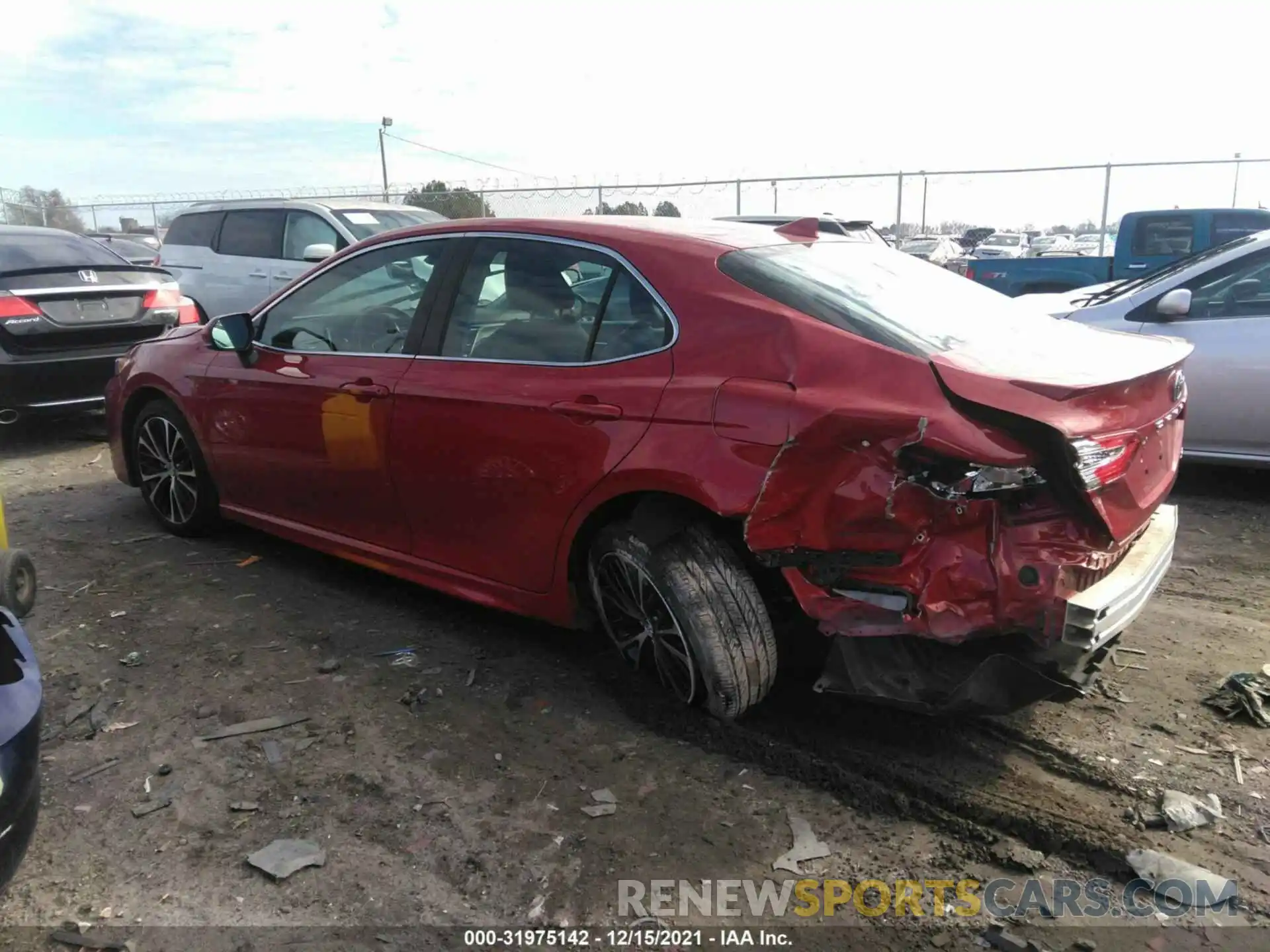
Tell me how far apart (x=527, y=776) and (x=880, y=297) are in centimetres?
193

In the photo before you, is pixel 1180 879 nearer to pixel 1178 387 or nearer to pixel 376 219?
pixel 1178 387

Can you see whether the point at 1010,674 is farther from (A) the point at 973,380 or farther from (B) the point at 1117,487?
(A) the point at 973,380

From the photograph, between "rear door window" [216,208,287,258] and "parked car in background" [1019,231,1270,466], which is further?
"rear door window" [216,208,287,258]

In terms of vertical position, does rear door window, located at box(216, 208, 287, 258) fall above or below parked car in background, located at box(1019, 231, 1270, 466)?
above

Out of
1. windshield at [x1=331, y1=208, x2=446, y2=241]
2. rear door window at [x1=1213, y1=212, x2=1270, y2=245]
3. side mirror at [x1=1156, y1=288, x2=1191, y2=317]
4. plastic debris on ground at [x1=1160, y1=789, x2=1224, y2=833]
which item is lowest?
plastic debris on ground at [x1=1160, y1=789, x2=1224, y2=833]

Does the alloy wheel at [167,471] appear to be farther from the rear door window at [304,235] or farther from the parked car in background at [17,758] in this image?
the rear door window at [304,235]

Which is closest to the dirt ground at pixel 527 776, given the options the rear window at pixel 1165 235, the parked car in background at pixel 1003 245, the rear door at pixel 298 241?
the rear door at pixel 298 241

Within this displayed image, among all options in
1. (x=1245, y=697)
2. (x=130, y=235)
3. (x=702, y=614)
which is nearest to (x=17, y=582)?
(x=702, y=614)

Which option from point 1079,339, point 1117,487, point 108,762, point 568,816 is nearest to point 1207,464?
point 1079,339

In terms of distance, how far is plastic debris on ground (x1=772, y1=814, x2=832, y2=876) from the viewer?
8.52 feet

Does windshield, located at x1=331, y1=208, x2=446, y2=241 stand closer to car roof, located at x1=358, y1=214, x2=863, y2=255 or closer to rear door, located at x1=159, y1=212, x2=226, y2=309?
rear door, located at x1=159, y1=212, x2=226, y2=309

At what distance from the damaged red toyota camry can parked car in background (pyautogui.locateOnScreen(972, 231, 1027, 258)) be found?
2024 centimetres

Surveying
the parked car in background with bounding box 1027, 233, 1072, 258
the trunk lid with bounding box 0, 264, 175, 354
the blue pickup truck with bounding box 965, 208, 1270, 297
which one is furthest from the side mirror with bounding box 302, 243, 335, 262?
the parked car in background with bounding box 1027, 233, 1072, 258

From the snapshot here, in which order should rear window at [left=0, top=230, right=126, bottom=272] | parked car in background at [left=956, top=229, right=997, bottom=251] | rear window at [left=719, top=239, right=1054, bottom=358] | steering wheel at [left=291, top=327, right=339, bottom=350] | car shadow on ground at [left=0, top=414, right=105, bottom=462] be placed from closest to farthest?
rear window at [left=719, top=239, right=1054, bottom=358]
steering wheel at [left=291, top=327, right=339, bottom=350]
rear window at [left=0, top=230, right=126, bottom=272]
car shadow on ground at [left=0, top=414, right=105, bottom=462]
parked car in background at [left=956, top=229, right=997, bottom=251]
